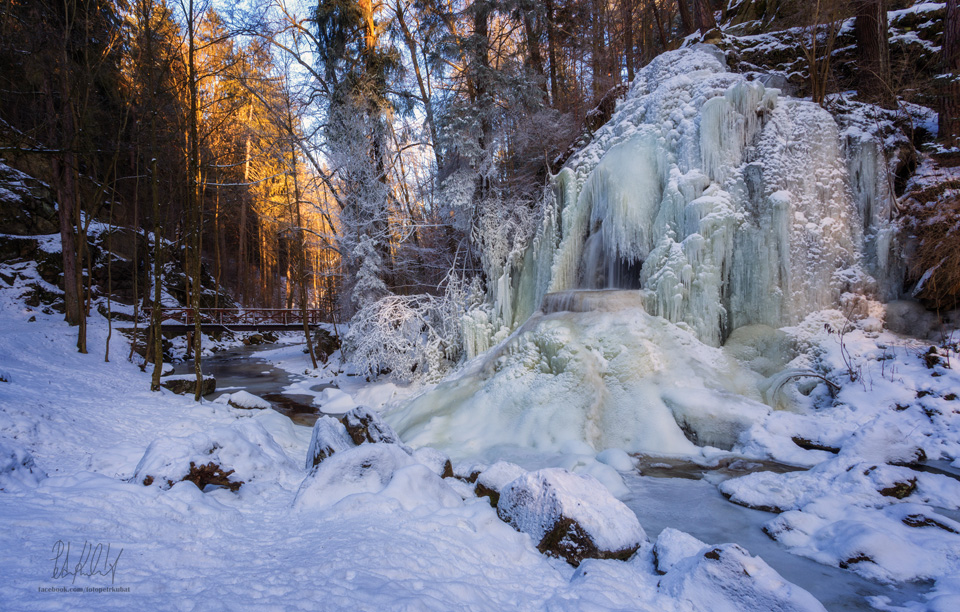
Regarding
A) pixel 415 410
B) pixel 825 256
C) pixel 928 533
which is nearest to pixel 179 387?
pixel 415 410

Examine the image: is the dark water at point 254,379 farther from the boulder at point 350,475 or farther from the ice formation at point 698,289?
the boulder at point 350,475

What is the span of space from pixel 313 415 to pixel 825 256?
1033 cm

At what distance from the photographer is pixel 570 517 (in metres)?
3.24

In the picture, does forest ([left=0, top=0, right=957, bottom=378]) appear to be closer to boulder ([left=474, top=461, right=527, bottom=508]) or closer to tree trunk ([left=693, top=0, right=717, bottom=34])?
tree trunk ([left=693, top=0, right=717, bottom=34])

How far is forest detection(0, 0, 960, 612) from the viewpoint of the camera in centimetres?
287

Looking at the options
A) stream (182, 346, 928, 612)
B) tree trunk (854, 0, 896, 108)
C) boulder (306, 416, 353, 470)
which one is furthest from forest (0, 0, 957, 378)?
stream (182, 346, 928, 612)

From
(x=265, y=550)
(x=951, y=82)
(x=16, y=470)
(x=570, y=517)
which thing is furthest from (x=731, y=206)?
(x=16, y=470)

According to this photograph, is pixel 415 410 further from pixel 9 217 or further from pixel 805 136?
pixel 9 217

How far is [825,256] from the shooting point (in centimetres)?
745

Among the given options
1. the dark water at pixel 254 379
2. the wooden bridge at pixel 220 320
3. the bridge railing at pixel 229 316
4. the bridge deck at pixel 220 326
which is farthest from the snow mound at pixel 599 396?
the bridge deck at pixel 220 326

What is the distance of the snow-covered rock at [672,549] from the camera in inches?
116

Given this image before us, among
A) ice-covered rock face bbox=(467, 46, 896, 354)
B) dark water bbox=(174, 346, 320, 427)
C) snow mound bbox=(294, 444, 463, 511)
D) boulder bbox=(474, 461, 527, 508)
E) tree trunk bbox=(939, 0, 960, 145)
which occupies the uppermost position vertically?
tree trunk bbox=(939, 0, 960, 145)

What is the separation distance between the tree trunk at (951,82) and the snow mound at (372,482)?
10.4 meters

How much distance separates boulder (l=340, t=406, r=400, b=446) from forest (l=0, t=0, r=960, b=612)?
0.04 meters
